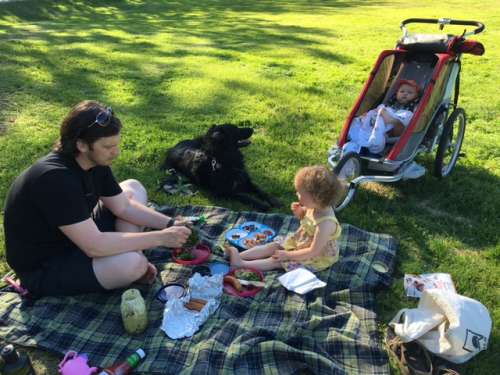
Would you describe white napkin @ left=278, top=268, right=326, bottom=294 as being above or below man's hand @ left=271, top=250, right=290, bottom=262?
below

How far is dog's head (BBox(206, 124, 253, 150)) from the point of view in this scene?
14.7 feet

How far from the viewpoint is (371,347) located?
2.68 metres

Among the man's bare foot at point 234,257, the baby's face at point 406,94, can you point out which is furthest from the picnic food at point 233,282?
the baby's face at point 406,94

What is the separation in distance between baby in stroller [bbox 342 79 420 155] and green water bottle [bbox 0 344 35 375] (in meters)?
3.02

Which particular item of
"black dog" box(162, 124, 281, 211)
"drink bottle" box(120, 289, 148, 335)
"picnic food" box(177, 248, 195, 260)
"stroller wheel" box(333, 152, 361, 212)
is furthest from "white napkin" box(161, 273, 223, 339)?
"stroller wheel" box(333, 152, 361, 212)

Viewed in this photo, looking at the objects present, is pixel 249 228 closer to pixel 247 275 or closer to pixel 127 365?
pixel 247 275

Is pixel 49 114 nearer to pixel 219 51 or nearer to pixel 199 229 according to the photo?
pixel 199 229

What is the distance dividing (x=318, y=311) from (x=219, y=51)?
27.7 ft

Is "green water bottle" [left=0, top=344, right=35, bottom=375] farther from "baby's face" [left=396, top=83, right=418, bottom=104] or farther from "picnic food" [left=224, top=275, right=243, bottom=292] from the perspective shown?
"baby's face" [left=396, top=83, right=418, bottom=104]

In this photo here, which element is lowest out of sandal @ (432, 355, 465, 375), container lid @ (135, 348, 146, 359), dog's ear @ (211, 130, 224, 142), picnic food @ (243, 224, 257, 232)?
sandal @ (432, 355, 465, 375)

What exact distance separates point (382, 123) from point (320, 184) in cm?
168

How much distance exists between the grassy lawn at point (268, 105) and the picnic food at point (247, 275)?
3.06 ft

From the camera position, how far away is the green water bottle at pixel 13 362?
227 centimetres

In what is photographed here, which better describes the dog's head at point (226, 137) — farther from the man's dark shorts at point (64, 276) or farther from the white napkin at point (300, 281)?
the man's dark shorts at point (64, 276)
